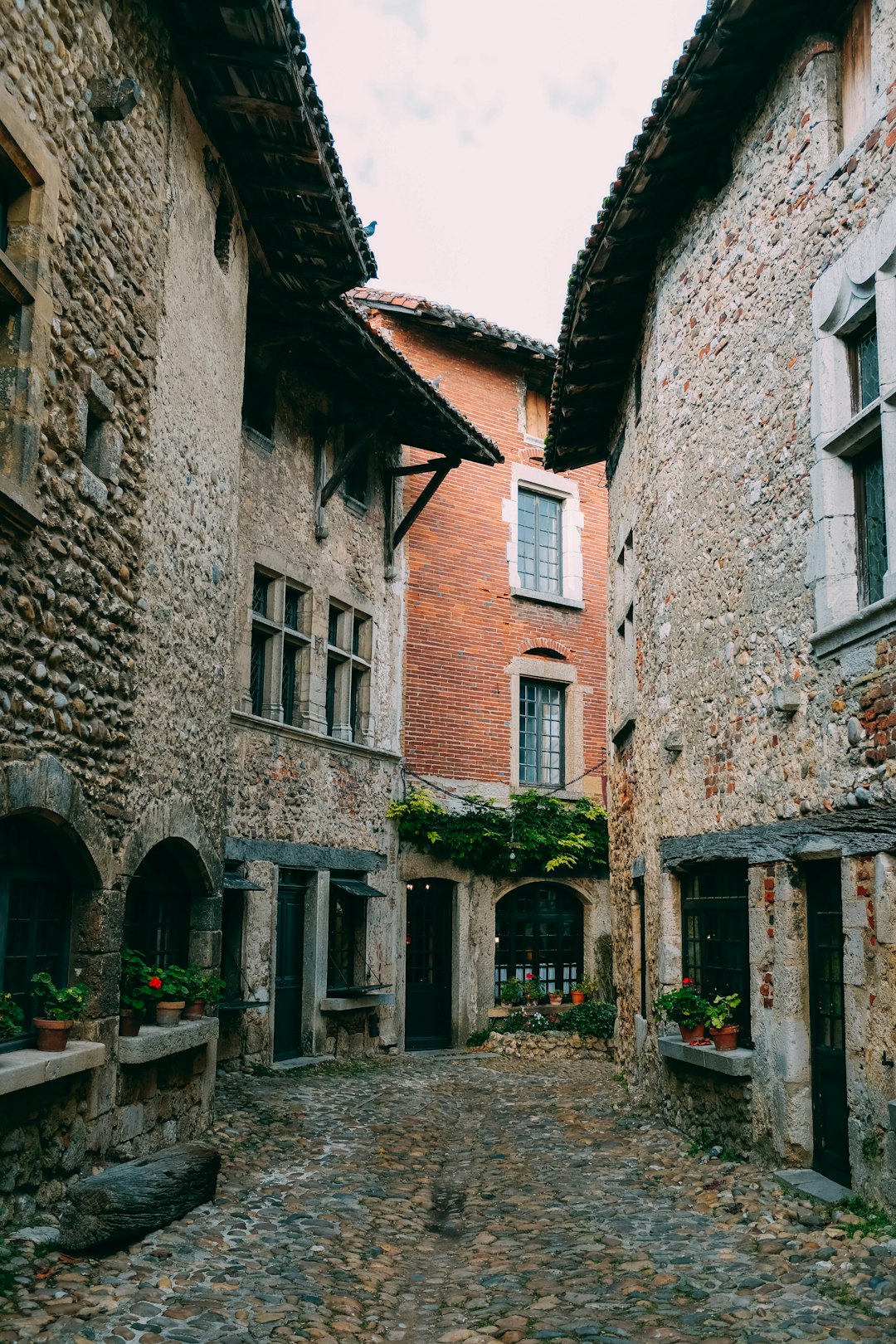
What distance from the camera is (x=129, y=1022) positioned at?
7.09 meters

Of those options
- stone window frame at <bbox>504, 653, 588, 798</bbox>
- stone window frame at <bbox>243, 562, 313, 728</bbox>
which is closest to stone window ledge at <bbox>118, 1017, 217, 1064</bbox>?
stone window frame at <bbox>243, 562, 313, 728</bbox>

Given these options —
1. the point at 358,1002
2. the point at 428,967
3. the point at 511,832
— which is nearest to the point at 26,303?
the point at 358,1002

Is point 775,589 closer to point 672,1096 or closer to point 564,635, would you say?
point 672,1096

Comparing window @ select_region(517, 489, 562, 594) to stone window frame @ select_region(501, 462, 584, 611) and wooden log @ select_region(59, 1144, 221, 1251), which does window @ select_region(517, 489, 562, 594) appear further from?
wooden log @ select_region(59, 1144, 221, 1251)

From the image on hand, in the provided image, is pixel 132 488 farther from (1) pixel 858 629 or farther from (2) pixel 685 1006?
(2) pixel 685 1006

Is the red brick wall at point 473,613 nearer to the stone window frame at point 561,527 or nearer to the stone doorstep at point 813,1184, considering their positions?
the stone window frame at point 561,527

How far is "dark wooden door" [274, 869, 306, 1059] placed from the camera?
41.2 ft

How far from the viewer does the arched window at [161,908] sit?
7.84m

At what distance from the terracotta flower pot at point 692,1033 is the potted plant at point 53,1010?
4.28m

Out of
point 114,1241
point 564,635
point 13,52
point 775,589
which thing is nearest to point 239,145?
point 13,52

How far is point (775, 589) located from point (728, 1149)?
3716 millimetres

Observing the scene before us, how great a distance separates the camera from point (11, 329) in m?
5.73

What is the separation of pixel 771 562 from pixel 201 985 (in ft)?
15.5

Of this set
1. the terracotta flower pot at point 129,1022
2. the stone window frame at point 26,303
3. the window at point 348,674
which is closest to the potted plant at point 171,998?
the terracotta flower pot at point 129,1022
